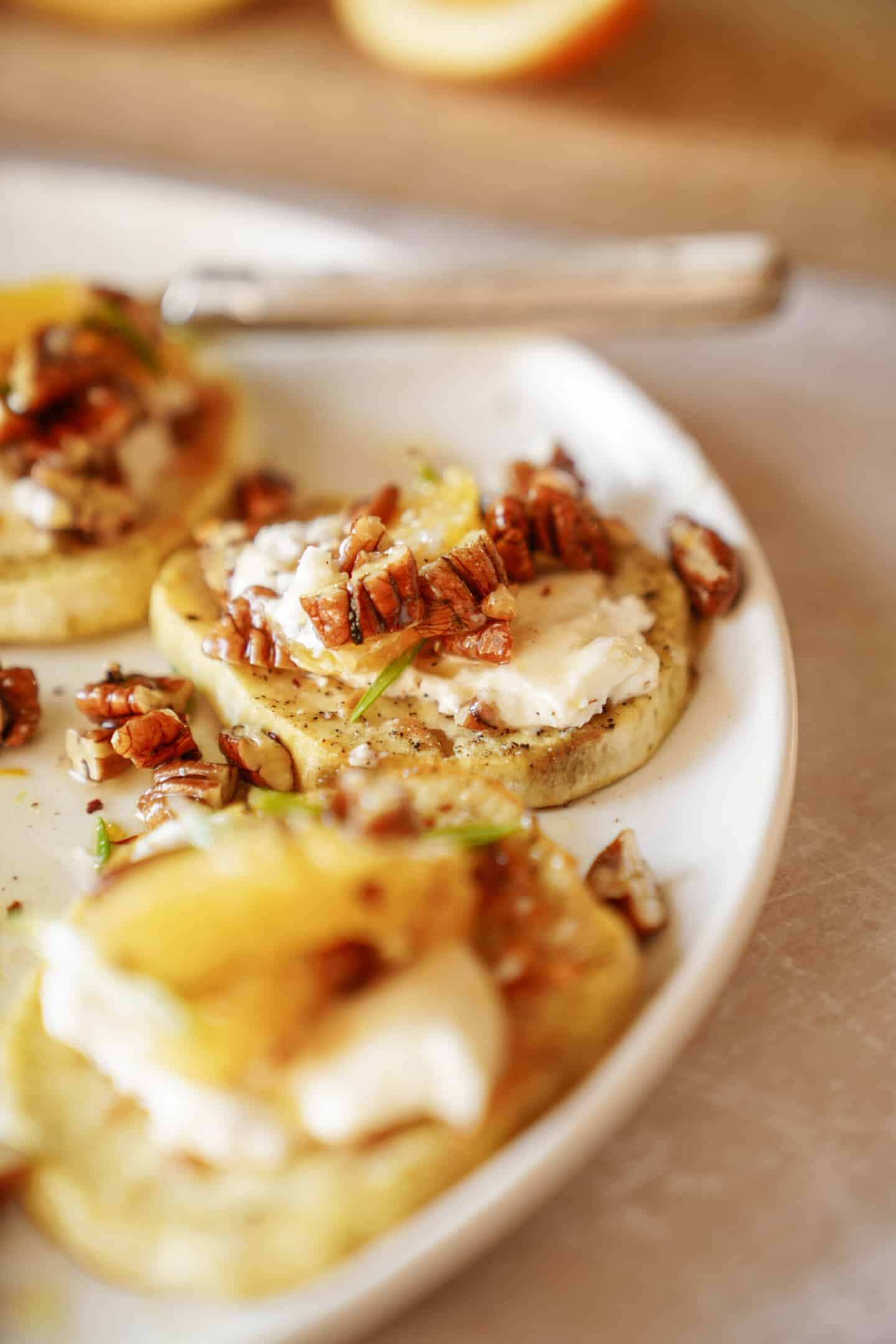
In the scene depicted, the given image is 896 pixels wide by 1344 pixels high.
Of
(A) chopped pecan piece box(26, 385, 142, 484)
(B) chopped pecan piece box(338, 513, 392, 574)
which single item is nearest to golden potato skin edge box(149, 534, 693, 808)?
(B) chopped pecan piece box(338, 513, 392, 574)

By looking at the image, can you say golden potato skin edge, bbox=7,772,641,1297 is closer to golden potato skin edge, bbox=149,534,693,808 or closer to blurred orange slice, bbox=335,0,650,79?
golden potato skin edge, bbox=149,534,693,808

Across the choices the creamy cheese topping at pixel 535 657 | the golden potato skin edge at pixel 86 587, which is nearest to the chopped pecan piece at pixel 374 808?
the creamy cheese topping at pixel 535 657

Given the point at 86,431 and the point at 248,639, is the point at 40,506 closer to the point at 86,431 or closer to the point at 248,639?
the point at 86,431

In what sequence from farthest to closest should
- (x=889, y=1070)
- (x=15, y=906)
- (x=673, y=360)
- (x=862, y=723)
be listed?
(x=673, y=360), (x=862, y=723), (x=15, y=906), (x=889, y=1070)

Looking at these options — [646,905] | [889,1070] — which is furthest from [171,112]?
[889,1070]

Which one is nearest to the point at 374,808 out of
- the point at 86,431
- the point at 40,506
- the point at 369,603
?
the point at 369,603

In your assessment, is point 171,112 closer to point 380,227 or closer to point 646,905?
point 380,227

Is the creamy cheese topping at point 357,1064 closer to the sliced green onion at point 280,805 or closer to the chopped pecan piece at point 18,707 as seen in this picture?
the sliced green onion at point 280,805
